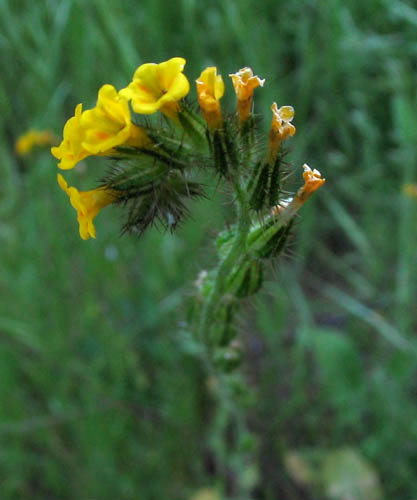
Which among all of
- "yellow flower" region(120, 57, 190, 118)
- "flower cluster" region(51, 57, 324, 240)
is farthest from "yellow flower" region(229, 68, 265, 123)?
"yellow flower" region(120, 57, 190, 118)

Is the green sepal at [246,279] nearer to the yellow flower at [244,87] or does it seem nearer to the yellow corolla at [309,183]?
the yellow corolla at [309,183]

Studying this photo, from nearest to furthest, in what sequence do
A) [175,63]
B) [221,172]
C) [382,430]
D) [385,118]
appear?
[175,63], [221,172], [382,430], [385,118]

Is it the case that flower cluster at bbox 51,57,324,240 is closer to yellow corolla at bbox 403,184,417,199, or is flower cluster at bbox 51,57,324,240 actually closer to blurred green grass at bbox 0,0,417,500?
blurred green grass at bbox 0,0,417,500

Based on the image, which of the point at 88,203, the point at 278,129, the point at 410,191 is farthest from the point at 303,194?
the point at 410,191

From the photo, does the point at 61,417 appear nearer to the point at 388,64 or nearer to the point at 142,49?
the point at 142,49

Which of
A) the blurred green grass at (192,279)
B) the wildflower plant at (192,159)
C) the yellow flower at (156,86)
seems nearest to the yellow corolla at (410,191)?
the blurred green grass at (192,279)

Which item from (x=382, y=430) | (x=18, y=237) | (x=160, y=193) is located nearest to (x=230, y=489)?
(x=382, y=430)
